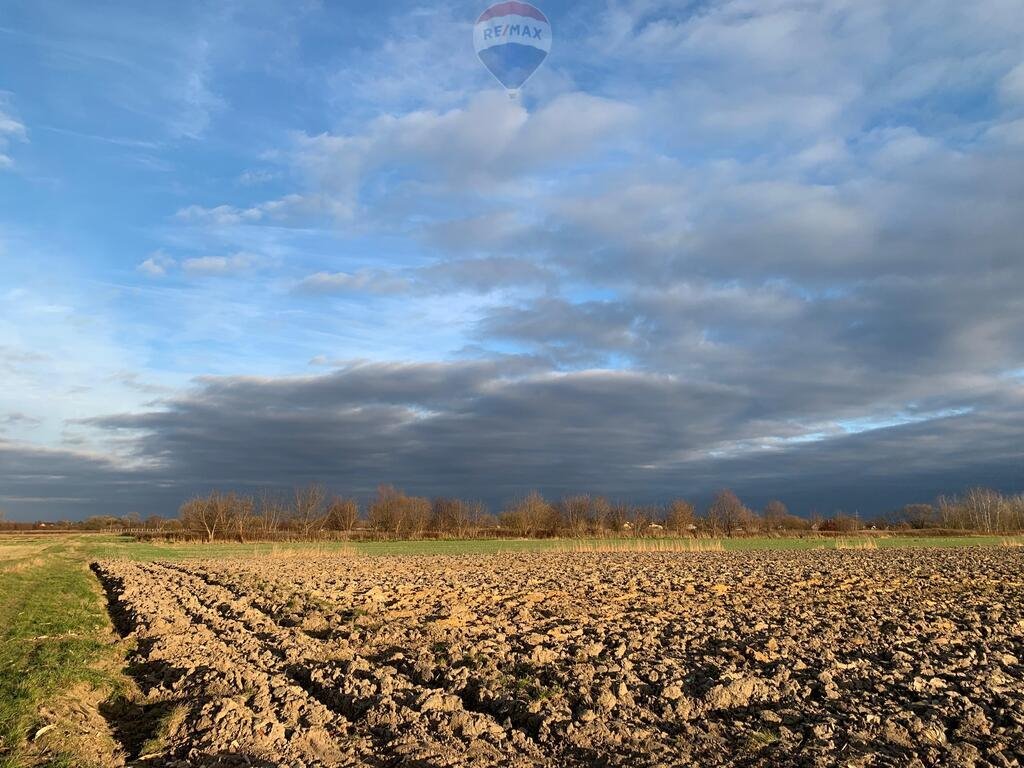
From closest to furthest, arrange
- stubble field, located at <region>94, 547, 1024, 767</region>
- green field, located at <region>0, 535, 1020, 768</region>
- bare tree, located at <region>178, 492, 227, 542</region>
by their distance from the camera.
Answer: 1. stubble field, located at <region>94, 547, 1024, 767</region>
2. green field, located at <region>0, 535, 1020, 768</region>
3. bare tree, located at <region>178, 492, 227, 542</region>

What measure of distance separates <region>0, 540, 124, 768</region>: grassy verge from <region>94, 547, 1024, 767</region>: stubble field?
2.35 ft

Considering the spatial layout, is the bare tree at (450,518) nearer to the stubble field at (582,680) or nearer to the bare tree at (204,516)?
the bare tree at (204,516)

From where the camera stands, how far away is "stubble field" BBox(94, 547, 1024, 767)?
7621 mm

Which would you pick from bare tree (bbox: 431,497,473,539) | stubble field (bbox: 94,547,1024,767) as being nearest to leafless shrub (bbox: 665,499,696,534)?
bare tree (bbox: 431,497,473,539)

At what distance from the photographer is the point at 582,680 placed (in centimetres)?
1014

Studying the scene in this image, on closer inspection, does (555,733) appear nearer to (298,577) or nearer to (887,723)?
(887,723)

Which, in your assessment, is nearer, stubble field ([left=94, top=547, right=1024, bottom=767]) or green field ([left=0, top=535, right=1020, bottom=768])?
stubble field ([left=94, top=547, right=1024, bottom=767])

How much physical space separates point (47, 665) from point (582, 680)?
29.1 ft

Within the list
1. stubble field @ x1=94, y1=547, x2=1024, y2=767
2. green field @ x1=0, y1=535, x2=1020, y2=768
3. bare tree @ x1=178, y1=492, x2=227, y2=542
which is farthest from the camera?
bare tree @ x1=178, y1=492, x2=227, y2=542

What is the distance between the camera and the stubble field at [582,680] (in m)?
7.62

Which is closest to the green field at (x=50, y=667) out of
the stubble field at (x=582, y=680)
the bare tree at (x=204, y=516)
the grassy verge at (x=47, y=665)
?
the grassy verge at (x=47, y=665)

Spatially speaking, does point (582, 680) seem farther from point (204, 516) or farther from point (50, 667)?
point (204, 516)

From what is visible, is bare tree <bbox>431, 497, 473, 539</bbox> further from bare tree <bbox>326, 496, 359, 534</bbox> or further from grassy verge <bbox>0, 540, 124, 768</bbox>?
grassy verge <bbox>0, 540, 124, 768</bbox>

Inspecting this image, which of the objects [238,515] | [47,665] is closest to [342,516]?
[238,515]
